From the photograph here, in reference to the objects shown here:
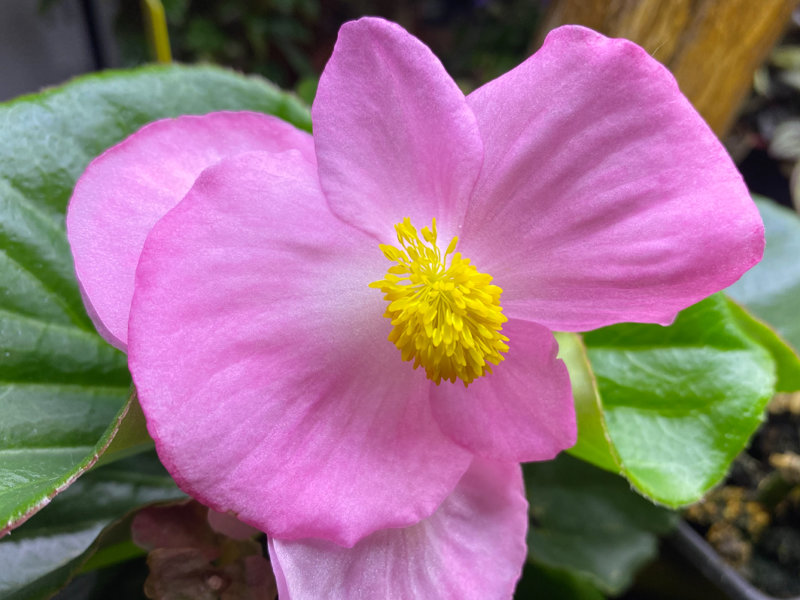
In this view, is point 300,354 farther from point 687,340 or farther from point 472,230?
point 687,340

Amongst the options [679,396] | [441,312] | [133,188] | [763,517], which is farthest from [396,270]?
[763,517]

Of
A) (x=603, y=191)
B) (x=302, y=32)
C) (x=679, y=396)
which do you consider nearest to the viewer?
(x=603, y=191)

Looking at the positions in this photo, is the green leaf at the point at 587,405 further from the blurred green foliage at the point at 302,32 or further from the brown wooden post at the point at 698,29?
the blurred green foliage at the point at 302,32

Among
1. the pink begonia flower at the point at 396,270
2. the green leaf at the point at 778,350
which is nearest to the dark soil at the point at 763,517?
the green leaf at the point at 778,350

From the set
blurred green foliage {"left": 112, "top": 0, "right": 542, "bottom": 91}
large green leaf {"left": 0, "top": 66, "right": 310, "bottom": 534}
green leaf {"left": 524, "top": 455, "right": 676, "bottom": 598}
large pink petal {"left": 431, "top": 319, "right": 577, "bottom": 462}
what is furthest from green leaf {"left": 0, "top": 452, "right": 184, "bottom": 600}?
blurred green foliage {"left": 112, "top": 0, "right": 542, "bottom": 91}

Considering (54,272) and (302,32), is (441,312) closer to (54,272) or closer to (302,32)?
(54,272)

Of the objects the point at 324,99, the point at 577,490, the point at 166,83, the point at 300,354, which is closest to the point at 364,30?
the point at 324,99
